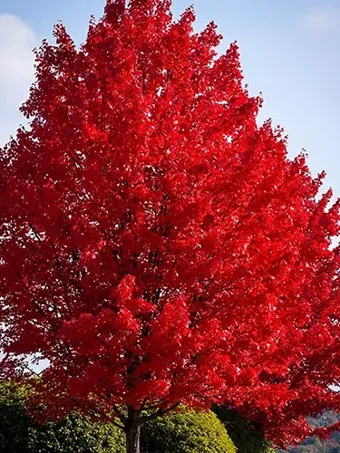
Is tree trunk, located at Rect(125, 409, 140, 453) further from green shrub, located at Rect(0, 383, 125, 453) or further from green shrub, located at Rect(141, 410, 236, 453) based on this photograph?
green shrub, located at Rect(141, 410, 236, 453)

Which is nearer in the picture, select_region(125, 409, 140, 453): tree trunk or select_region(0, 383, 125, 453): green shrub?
select_region(125, 409, 140, 453): tree trunk

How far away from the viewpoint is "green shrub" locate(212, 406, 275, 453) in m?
19.8

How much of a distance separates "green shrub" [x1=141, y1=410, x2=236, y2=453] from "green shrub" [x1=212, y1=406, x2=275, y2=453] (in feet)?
12.6

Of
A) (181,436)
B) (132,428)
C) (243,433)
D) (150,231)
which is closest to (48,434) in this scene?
(132,428)

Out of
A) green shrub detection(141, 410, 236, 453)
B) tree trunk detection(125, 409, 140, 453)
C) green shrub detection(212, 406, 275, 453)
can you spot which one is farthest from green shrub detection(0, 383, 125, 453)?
green shrub detection(212, 406, 275, 453)

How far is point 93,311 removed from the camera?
10195mm

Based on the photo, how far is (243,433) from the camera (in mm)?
20219

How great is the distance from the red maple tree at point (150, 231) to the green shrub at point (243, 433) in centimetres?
918

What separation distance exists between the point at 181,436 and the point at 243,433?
232 inches

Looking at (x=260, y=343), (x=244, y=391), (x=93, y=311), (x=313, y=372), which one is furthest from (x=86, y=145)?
(x=313, y=372)

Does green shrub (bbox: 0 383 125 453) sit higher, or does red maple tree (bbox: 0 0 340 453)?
red maple tree (bbox: 0 0 340 453)

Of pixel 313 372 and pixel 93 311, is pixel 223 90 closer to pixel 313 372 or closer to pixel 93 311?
pixel 93 311

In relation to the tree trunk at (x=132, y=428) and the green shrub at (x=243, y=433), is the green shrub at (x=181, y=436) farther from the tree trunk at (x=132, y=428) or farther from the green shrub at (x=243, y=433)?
the green shrub at (x=243, y=433)

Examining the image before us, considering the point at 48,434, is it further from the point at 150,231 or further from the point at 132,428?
the point at 150,231
